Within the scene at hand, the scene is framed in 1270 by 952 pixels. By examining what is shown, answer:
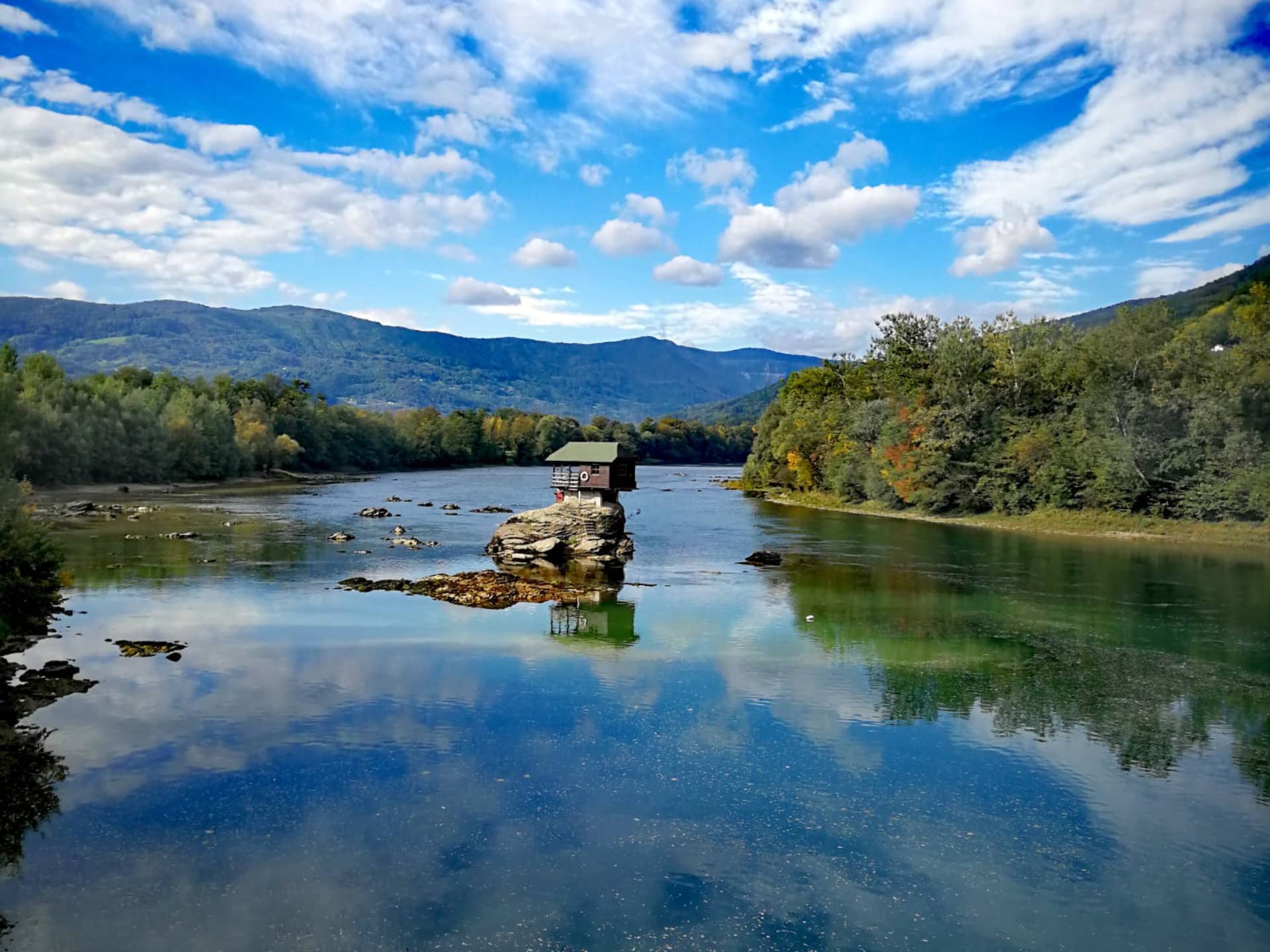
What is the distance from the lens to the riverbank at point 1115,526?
54094 mm

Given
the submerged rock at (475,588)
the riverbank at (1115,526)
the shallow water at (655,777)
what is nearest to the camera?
the shallow water at (655,777)

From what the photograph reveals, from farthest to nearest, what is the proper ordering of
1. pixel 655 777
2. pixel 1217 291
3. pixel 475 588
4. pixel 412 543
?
pixel 1217 291
pixel 412 543
pixel 475 588
pixel 655 777

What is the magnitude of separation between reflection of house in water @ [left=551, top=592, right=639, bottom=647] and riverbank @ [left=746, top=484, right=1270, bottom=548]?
40571mm

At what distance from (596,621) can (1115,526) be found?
45.4 metres

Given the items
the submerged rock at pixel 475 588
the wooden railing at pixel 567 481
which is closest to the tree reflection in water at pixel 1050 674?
the submerged rock at pixel 475 588

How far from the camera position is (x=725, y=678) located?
24.4 m

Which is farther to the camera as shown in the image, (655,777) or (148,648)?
(148,648)

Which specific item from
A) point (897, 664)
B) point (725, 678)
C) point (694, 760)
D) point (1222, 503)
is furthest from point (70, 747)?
point (1222, 503)

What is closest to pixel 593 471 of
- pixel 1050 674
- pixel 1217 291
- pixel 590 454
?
pixel 590 454

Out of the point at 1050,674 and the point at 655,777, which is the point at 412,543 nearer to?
the point at 1050,674

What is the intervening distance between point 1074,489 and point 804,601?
3925 centimetres

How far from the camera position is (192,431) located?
330ft

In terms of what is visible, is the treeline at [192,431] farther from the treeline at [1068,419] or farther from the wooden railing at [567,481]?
the treeline at [1068,419]

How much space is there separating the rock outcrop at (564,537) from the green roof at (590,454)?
8.57ft
